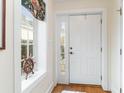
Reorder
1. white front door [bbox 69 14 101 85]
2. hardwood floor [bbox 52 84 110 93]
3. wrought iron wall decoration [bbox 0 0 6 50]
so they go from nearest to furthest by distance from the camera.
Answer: wrought iron wall decoration [bbox 0 0 6 50]
hardwood floor [bbox 52 84 110 93]
white front door [bbox 69 14 101 85]

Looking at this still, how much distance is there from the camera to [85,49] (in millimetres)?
3920

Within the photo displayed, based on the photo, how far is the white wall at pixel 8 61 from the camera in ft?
4.48

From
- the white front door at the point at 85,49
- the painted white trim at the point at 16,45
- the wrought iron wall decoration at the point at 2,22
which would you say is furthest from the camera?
the white front door at the point at 85,49

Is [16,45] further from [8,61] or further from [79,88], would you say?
[79,88]

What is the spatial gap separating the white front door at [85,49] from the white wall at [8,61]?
2.60 meters

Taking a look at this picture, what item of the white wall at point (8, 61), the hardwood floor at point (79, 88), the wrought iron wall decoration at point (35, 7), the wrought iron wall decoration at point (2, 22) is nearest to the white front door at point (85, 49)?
the hardwood floor at point (79, 88)

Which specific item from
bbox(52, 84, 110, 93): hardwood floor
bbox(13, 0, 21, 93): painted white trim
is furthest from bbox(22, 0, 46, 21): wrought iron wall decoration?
bbox(52, 84, 110, 93): hardwood floor

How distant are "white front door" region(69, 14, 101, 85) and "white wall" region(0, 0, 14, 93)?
8.52 feet

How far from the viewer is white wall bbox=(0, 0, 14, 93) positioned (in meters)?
1.37

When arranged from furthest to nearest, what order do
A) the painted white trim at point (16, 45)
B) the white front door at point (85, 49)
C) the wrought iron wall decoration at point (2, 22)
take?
1. the white front door at point (85, 49)
2. the painted white trim at point (16, 45)
3. the wrought iron wall decoration at point (2, 22)

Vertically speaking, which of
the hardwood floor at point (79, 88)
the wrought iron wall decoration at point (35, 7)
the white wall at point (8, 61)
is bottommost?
the hardwood floor at point (79, 88)

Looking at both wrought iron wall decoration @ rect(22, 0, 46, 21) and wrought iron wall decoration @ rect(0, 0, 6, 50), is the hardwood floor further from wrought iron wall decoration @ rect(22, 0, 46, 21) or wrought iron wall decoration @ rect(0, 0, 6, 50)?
wrought iron wall decoration @ rect(0, 0, 6, 50)

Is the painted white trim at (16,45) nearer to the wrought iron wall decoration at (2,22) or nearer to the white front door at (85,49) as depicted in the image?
the wrought iron wall decoration at (2,22)

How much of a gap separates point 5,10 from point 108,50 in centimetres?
281
